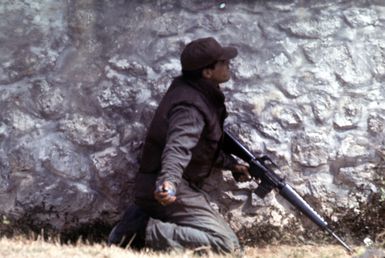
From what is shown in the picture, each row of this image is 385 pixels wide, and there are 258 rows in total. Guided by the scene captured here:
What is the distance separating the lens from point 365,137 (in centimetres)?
598

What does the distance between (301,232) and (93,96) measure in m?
1.83

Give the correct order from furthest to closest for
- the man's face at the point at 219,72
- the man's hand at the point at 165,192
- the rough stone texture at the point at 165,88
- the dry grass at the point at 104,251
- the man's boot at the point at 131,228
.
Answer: the rough stone texture at the point at 165,88 → the man's boot at the point at 131,228 → the man's face at the point at 219,72 → the man's hand at the point at 165,192 → the dry grass at the point at 104,251

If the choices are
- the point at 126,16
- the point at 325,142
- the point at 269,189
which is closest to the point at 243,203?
the point at 269,189

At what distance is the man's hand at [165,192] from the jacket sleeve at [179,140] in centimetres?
3

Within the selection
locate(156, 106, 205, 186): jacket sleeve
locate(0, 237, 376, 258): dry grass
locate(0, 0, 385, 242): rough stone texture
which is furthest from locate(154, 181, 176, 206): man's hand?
locate(0, 0, 385, 242): rough stone texture

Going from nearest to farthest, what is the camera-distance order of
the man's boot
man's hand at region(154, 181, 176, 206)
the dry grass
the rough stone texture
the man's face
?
1. the dry grass
2. man's hand at region(154, 181, 176, 206)
3. the man's face
4. the man's boot
5. the rough stone texture

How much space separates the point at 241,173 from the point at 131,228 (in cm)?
87

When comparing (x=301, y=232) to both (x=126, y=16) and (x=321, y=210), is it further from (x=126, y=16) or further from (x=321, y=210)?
(x=126, y=16)

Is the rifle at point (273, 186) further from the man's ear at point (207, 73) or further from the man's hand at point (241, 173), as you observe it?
the man's ear at point (207, 73)

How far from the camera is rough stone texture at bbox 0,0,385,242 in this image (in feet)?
19.6

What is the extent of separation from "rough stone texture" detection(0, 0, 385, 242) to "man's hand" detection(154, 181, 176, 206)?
0.90 metres

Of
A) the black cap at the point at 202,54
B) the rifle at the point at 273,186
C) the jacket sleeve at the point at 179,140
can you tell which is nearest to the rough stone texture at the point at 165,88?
the rifle at the point at 273,186

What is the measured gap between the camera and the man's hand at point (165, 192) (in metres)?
5.08

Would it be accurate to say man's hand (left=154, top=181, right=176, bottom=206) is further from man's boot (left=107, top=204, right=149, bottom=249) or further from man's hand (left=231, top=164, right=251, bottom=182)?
man's hand (left=231, top=164, right=251, bottom=182)
